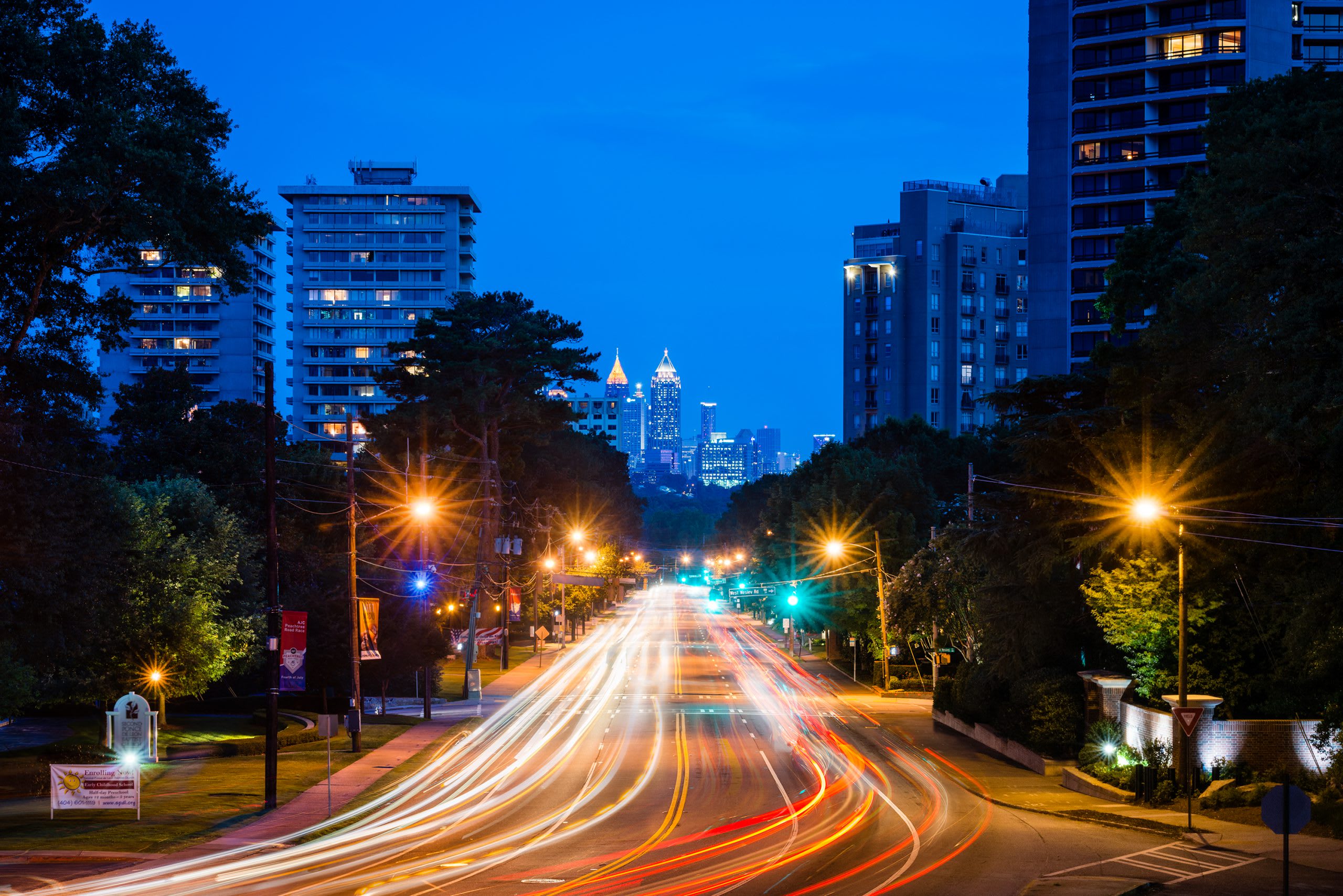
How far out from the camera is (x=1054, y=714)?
36.7 m

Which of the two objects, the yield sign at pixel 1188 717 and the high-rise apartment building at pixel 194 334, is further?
the high-rise apartment building at pixel 194 334

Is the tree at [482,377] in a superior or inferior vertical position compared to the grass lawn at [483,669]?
superior

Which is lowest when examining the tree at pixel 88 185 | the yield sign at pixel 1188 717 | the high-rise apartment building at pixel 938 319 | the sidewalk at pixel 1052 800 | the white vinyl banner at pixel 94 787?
the sidewalk at pixel 1052 800

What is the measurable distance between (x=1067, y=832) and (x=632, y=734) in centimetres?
2083

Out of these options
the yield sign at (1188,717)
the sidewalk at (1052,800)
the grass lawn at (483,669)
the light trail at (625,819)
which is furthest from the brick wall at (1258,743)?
the grass lawn at (483,669)

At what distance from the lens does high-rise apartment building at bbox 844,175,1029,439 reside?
16962 centimetres

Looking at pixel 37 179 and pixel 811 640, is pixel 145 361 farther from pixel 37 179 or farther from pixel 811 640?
pixel 37 179

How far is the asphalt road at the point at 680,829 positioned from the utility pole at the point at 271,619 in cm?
265

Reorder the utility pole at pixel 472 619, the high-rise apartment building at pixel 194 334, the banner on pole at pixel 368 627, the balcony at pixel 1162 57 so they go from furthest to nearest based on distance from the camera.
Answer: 1. the high-rise apartment building at pixel 194 334
2. the balcony at pixel 1162 57
3. the utility pole at pixel 472 619
4. the banner on pole at pixel 368 627

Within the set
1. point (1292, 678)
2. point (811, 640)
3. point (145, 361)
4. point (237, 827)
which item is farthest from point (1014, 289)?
point (237, 827)

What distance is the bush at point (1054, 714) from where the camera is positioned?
36.7m

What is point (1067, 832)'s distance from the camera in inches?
1063

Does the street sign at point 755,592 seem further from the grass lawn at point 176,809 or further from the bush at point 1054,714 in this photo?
the grass lawn at point 176,809

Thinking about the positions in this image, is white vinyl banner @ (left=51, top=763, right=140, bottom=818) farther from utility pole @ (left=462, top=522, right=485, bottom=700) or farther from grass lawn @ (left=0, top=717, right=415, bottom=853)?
utility pole @ (left=462, top=522, right=485, bottom=700)
